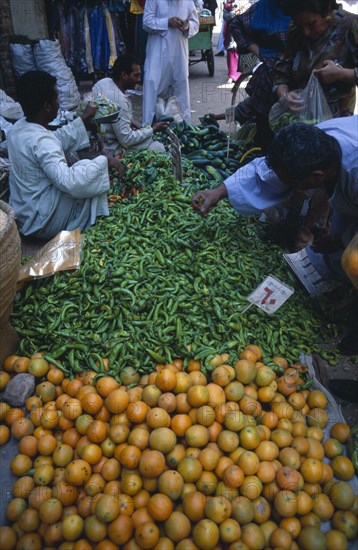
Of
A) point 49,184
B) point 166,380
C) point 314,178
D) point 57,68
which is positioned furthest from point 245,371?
point 57,68

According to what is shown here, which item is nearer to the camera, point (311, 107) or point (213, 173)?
point (311, 107)

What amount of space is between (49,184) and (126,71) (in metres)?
2.31

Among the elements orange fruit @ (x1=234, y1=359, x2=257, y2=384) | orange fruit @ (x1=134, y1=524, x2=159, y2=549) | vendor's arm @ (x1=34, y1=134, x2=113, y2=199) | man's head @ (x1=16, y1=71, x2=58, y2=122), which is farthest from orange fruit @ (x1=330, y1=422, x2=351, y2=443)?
man's head @ (x1=16, y1=71, x2=58, y2=122)

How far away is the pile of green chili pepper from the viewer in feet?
8.93

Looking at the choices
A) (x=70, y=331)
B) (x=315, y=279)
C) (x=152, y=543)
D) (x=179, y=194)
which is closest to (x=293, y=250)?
(x=315, y=279)

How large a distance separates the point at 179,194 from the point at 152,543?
9.10 feet

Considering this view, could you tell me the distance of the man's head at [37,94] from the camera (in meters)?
3.56

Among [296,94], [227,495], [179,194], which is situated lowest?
[227,495]

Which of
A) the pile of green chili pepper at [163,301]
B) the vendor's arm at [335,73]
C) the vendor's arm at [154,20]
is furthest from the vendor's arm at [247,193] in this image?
the vendor's arm at [154,20]

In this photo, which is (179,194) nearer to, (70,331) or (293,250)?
(293,250)

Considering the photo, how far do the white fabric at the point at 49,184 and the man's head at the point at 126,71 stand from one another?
2.11 metres

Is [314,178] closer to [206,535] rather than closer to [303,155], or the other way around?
[303,155]

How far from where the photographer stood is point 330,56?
3.50 meters

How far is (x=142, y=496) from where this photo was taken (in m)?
2.04
